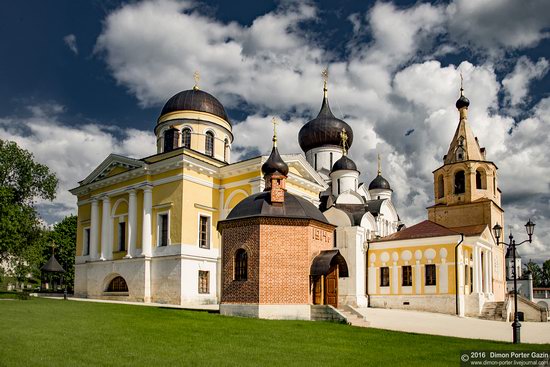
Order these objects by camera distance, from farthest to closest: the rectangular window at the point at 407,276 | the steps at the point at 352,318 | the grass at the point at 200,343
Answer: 1. the rectangular window at the point at 407,276
2. the steps at the point at 352,318
3. the grass at the point at 200,343

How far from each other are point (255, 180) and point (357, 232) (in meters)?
8.23

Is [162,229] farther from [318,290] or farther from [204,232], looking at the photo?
[318,290]

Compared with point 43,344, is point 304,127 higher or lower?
higher

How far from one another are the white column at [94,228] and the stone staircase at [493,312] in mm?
21851

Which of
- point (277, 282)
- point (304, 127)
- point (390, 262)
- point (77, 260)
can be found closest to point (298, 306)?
point (277, 282)

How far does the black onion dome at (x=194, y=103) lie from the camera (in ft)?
104

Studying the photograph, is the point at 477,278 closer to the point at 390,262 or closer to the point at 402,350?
the point at 390,262

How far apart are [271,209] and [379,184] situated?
1003 inches

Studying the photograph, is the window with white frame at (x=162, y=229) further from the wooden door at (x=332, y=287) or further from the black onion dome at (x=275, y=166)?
the wooden door at (x=332, y=287)

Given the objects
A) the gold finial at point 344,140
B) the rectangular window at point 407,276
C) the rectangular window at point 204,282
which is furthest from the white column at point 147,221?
the gold finial at point 344,140

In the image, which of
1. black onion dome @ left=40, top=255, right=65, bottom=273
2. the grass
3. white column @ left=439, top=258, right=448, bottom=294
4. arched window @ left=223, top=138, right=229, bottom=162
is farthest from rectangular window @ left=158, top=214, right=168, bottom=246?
white column @ left=439, top=258, right=448, bottom=294

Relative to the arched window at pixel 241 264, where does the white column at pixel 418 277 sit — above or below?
below

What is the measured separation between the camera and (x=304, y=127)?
4022 cm

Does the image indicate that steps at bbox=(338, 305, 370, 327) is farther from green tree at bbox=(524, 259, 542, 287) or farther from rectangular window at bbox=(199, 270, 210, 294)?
green tree at bbox=(524, 259, 542, 287)
